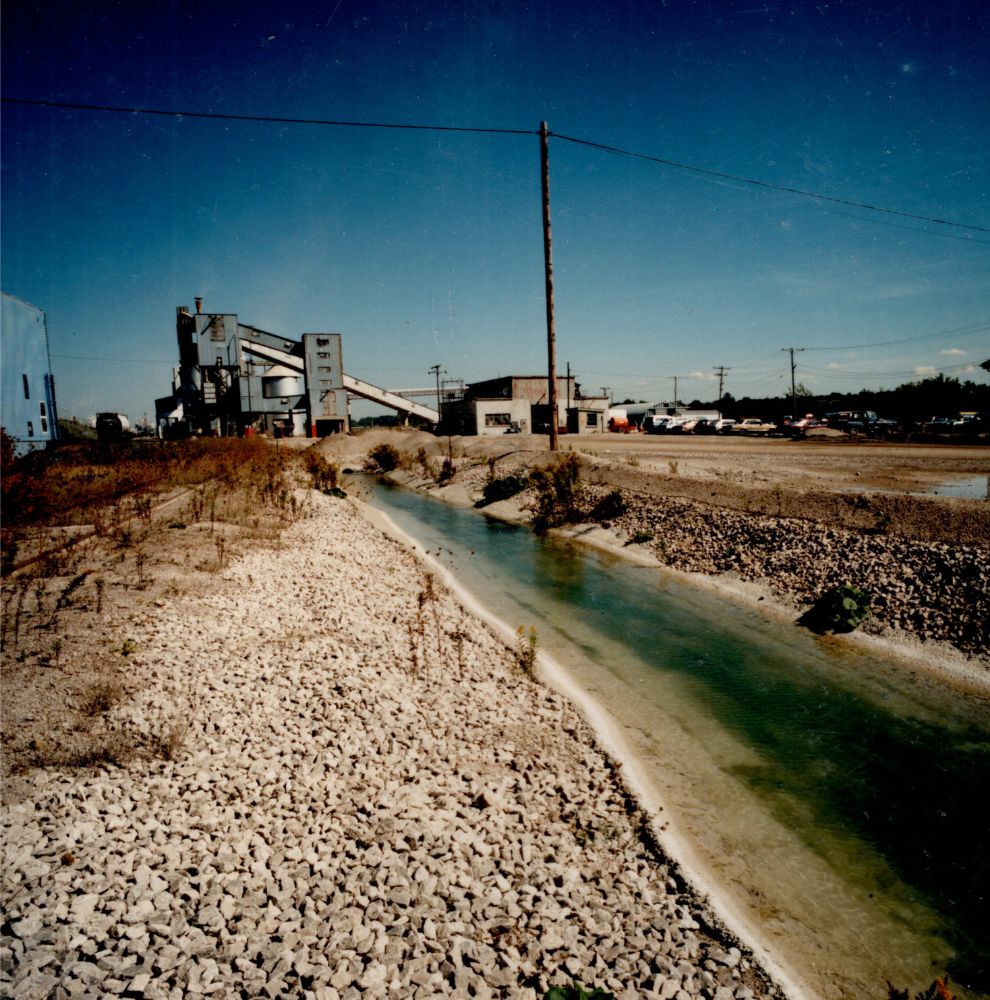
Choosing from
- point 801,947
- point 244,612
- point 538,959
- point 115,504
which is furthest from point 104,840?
point 115,504

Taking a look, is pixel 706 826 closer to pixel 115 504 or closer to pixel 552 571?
pixel 552 571

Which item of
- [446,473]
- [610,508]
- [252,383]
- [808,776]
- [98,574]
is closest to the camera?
[808,776]

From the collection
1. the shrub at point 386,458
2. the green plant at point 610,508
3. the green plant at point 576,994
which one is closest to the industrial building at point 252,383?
the shrub at point 386,458

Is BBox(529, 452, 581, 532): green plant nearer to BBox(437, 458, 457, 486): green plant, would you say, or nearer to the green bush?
BBox(437, 458, 457, 486): green plant

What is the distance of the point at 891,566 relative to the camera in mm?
13086

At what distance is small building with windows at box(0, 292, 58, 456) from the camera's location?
24.2 m

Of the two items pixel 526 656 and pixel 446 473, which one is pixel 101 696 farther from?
pixel 446 473

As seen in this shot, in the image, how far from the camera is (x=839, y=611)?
40.2 ft

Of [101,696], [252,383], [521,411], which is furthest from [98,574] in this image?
[521,411]

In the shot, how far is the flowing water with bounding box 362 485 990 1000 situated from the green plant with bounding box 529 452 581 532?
8.86 m

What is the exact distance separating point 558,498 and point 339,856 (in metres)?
19.0

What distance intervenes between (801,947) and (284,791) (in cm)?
516

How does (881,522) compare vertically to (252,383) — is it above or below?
below

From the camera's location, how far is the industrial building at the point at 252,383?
183 ft
